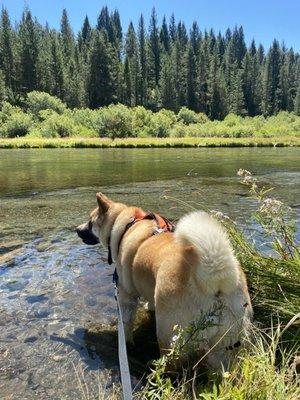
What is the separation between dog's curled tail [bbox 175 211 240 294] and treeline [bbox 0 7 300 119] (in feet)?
316

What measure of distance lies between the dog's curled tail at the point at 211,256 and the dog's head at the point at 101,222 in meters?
2.26

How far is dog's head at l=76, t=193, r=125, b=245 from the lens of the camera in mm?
5387

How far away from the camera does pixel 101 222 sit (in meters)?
5.52

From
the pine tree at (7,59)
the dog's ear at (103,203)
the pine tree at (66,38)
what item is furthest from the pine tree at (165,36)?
the dog's ear at (103,203)

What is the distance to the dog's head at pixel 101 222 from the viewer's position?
17.7 feet

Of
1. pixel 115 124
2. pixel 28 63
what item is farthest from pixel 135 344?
pixel 28 63

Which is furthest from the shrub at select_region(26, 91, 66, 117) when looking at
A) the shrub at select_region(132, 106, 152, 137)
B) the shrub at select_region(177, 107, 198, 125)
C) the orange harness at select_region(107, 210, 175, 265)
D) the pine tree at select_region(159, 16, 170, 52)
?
the orange harness at select_region(107, 210, 175, 265)

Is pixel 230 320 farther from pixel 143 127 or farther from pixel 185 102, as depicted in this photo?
pixel 185 102

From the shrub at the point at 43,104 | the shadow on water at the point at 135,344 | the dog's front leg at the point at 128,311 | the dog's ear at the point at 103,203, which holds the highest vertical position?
the shrub at the point at 43,104

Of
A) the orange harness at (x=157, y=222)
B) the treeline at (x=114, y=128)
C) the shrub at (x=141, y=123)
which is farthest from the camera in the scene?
the shrub at (x=141, y=123)

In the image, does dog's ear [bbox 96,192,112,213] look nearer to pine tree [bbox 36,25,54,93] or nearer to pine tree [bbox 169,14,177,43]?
pine tree [bbox 36,25,54,93]

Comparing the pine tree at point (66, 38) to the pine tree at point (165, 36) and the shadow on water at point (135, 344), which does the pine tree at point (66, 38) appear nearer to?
the pine tree at point (165, 36)

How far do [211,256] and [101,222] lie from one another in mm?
2643

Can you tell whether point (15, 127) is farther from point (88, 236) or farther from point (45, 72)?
point (88, 236)
